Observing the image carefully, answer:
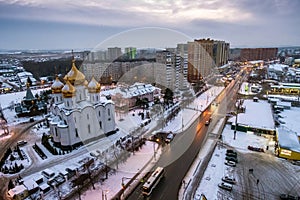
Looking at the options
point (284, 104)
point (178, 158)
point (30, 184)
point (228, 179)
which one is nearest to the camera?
point (30, 184)

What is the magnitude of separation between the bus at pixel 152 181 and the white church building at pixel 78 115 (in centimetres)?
803

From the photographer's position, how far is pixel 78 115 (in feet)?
55.7

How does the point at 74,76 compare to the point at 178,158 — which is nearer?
the point at 178,158

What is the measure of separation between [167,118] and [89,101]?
9.77 metres

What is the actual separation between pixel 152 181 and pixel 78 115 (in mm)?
9069

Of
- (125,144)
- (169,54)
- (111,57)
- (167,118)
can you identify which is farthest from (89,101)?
(111,57)

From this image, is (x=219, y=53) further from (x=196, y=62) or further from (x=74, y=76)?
(x=74, y=76)

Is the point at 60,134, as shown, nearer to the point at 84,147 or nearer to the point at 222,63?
the point at 84,147

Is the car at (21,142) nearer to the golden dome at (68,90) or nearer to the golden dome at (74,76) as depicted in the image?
the golden dome at (68,90)

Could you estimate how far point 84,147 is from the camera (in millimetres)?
17094

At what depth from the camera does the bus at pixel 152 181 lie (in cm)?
1154

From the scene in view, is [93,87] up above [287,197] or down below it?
above

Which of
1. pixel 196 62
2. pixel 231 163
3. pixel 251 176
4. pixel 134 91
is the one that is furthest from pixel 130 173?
pixel 196 62

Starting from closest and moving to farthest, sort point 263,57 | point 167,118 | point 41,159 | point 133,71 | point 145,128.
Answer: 1. point 41,159
2. point 145,128
3. point 167,118
4. point 133,71
5. point 263,57
